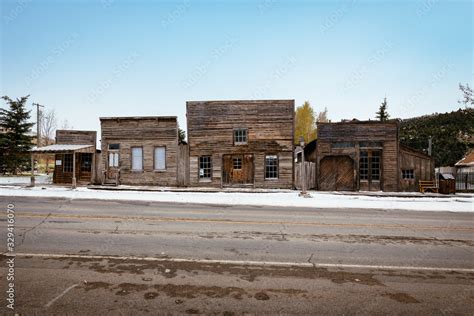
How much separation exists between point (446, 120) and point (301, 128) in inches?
981

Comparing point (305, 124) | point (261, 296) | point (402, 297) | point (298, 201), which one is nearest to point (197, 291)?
point (261, 296)

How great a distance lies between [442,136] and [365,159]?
32.8 meters

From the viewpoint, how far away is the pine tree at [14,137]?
35438 mm

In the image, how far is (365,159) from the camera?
76.4ft

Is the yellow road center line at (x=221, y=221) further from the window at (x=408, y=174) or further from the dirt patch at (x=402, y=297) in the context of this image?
the window at (x=408, y=174)

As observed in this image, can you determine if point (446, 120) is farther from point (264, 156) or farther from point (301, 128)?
point (264, 156)

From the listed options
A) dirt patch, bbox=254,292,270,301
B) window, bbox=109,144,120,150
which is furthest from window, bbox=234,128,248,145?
dirt patch, bbox=254,292,270,301

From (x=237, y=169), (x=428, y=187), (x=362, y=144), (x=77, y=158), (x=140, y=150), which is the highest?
(x=362, y=144)

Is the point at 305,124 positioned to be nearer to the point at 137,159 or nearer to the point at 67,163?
the point at 137,159

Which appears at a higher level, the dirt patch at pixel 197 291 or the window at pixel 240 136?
the window at pixel 240 136

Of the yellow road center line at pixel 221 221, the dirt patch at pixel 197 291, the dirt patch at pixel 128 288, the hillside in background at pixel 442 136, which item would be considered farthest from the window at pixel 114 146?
the hillside in background at pixel 442 136

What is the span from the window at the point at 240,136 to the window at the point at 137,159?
8.19 m

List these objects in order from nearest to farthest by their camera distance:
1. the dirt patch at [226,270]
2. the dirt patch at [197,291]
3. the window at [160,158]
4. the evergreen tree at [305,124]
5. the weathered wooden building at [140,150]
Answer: the dirt patch at [197,291] → the dirt patch at [226,270] → the weathered wooden building at [140,150] → the window at [160,158] → the evergreen tree at [305,124]

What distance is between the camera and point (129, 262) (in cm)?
559
